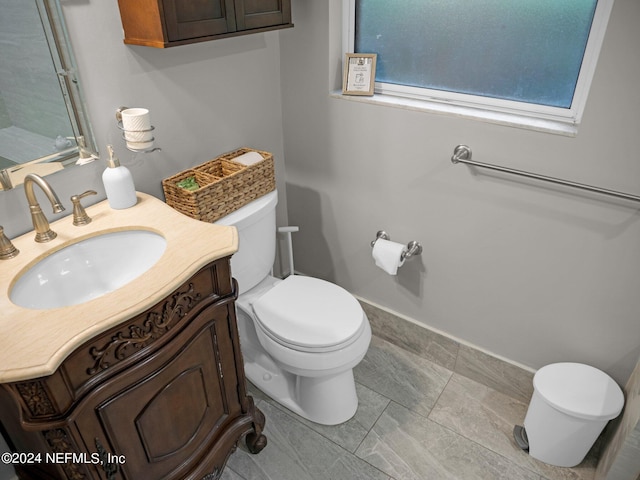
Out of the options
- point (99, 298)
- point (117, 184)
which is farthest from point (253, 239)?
point (99, 298)

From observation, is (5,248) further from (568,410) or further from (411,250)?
(568,410)

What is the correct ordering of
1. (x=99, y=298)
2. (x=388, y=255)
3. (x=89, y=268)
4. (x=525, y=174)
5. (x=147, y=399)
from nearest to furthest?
(x=99, y=298) < (x=147, y=399) < (x=89, y=268) < (x=525, y=174) < (x=388, y=255)

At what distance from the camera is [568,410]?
5.27ft

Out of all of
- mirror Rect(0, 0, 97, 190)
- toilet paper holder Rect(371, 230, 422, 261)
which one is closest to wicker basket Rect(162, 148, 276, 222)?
mirror Rect(0, 0, 97, 190)

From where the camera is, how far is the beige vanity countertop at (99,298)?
3.21ft

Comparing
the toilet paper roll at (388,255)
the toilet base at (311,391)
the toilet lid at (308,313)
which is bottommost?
the toilet base at (311,391)

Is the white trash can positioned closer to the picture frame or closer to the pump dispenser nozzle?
the picture frame

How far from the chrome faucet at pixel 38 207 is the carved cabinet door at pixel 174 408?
0.47 m

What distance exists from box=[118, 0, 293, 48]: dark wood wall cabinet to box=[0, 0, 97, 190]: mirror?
19cm

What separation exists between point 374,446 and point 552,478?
25.2 inches

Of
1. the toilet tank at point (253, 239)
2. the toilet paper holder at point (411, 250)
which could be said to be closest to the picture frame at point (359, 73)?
the toilet tank at point (253, 239)

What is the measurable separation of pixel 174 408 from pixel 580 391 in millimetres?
1348

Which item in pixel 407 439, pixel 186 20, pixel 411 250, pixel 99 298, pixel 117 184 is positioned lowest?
pixel 407 439

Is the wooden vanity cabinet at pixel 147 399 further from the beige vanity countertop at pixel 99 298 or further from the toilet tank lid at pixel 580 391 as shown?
the toilet tank lid at pixel 580 391
